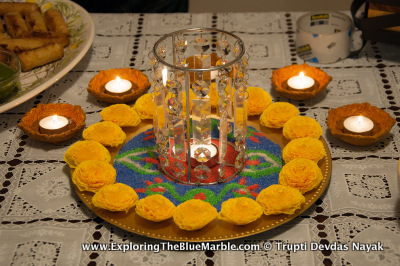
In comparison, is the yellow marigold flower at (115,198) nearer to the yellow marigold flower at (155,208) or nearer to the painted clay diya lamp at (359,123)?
the yellow marigold flower at (155,208)

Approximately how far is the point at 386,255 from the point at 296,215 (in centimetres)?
16

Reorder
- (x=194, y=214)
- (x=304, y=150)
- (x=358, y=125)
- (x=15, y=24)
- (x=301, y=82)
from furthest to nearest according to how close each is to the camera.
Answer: (x=15, y=24) < (x=301, y=82) < (x=358, y=125) < (x=304, y=150) < (x=194, y=214)

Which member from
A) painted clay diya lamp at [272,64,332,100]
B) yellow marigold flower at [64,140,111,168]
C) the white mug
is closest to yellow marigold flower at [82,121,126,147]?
yellow marigold flower at [64,140,111,168]

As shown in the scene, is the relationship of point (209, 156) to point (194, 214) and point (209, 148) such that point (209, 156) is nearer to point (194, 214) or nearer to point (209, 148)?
point (209, 148)

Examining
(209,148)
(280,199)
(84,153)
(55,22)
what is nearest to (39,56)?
(55,22)

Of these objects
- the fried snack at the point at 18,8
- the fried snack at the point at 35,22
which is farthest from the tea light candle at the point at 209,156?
the fried snack at the point at 18,8

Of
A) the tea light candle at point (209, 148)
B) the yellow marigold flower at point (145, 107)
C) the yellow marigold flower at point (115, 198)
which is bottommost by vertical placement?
the yellow marigold flower at point (115, 198)

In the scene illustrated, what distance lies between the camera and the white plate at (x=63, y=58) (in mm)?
1257

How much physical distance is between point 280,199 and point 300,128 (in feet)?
0.75

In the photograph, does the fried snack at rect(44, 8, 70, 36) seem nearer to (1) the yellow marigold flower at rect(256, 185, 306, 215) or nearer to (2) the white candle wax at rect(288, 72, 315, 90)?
Answer: (2) the white candle wax at rect(288, 72, 315, 90)

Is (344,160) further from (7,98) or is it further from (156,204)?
(7,98)

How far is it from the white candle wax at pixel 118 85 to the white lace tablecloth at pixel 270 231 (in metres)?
0.05

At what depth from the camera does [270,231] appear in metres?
0.98

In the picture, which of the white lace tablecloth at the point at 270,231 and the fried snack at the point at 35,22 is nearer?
the white lace tablecloth at the point at 270,231
